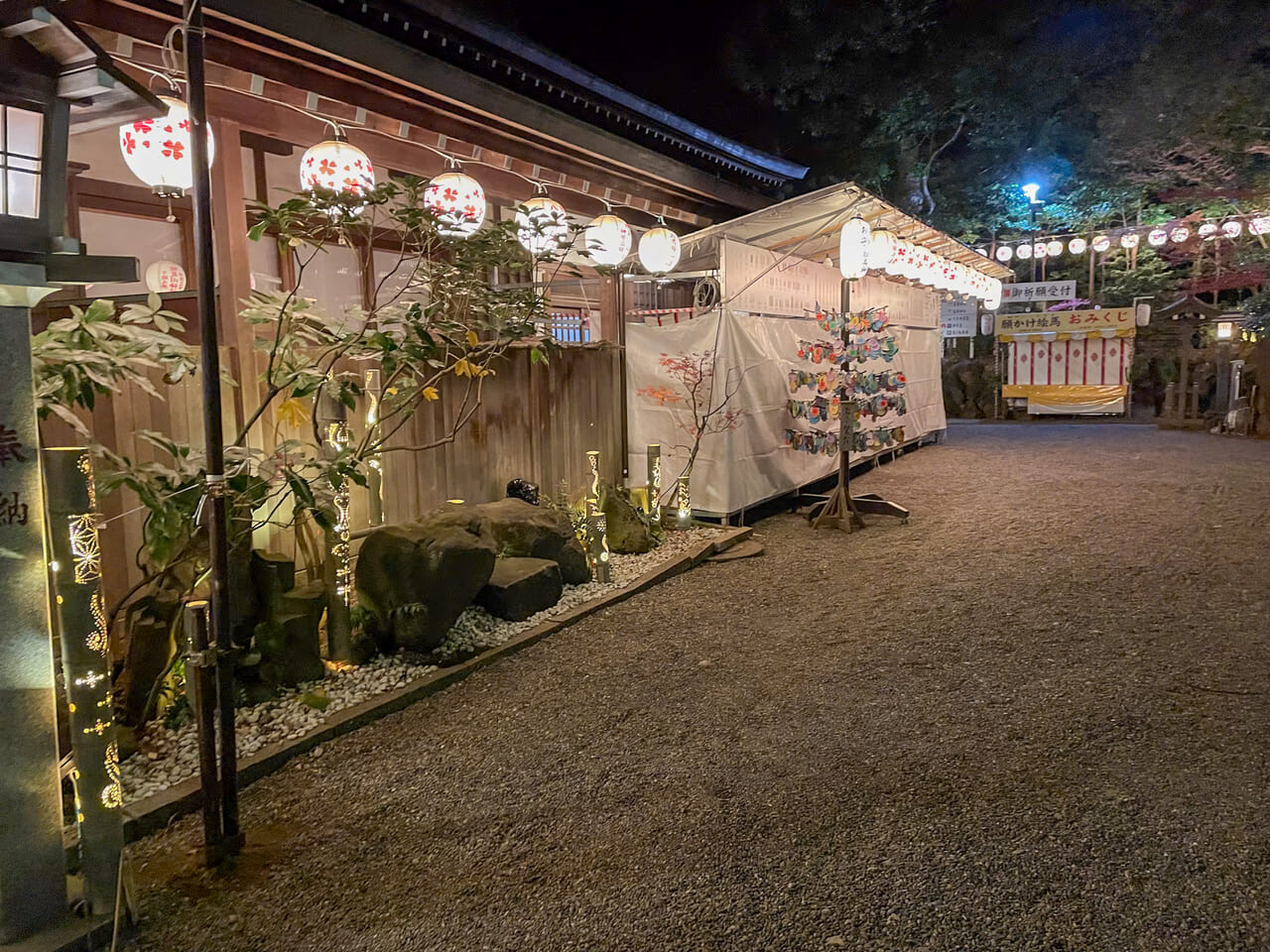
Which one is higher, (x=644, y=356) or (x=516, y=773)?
(x=644, y=356)

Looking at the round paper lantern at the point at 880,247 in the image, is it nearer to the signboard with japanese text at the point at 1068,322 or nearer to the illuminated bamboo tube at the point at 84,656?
the illuminated bamboo tube at the point at 84,656

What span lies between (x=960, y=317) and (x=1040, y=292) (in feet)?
7.40

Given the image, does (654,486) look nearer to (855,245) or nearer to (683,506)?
(683,506)

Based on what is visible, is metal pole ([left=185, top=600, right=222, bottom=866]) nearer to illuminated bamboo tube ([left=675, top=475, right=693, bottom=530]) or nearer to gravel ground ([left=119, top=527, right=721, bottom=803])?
gravel ground ([left=119, top=527, right=721, bottom=803])

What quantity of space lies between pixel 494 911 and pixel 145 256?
866cm

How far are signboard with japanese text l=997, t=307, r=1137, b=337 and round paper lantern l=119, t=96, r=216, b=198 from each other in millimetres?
23233

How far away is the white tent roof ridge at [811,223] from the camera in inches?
369

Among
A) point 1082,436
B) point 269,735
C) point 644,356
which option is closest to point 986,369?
point 1082,436

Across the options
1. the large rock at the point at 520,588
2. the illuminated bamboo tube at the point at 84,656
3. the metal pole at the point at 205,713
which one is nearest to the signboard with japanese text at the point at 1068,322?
the large rock at the point at 520,588

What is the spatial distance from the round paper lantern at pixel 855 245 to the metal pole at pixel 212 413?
7591 mm

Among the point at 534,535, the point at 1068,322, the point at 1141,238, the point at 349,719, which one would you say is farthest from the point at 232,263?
the point at 1141,238

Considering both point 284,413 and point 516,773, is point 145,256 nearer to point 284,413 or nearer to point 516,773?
point 284,413

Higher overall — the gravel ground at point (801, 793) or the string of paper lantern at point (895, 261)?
the string of paper lantern at point (895, 261)

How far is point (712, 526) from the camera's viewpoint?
911cm
